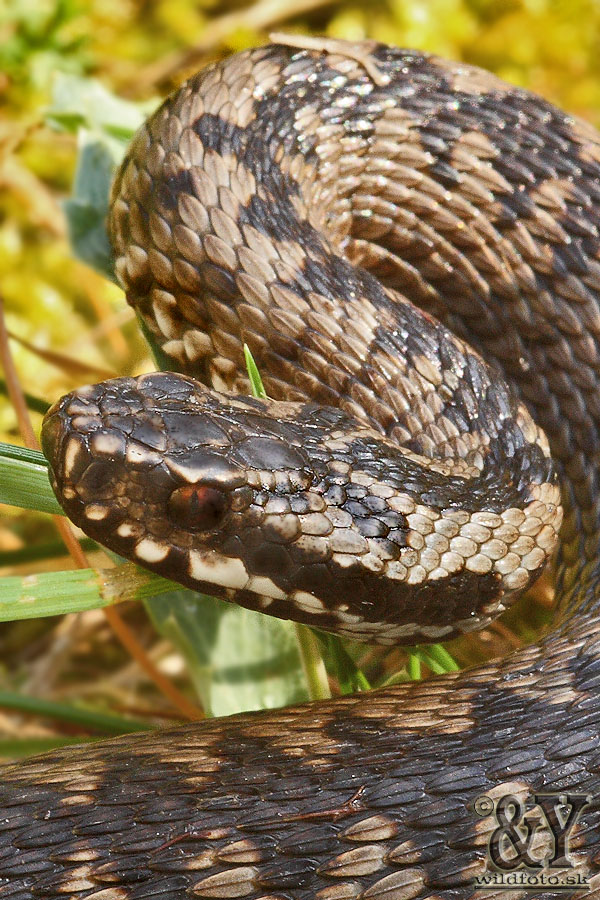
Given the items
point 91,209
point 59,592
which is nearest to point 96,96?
point 91,209

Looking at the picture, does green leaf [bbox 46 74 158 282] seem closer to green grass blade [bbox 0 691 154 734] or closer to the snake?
the snake

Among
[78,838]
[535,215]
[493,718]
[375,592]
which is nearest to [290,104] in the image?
[535,215]

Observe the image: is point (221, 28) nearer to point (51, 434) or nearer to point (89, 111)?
point (89, 111)

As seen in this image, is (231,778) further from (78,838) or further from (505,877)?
(505,877)

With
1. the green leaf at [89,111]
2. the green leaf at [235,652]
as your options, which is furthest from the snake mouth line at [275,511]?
the green leaf at [89,111]

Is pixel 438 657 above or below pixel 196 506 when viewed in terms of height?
below

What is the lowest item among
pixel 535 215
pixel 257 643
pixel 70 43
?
pixel 257 643
